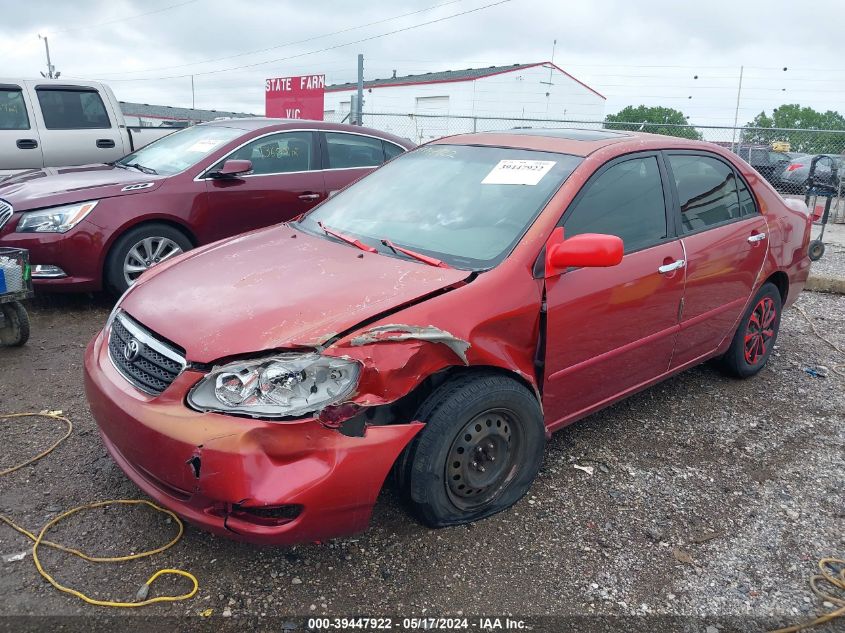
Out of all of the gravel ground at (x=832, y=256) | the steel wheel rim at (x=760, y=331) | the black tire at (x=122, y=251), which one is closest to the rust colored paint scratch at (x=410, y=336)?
the steel wheel rim at (x=760, y=331)

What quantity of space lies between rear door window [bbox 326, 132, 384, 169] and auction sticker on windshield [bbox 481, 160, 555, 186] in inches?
132

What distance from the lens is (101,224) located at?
5.12 m

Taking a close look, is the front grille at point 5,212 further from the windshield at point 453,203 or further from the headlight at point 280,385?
the headlight at point 280,385

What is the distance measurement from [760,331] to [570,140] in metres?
2.05

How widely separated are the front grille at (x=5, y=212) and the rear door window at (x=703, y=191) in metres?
4.65

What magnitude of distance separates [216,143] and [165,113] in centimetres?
2010

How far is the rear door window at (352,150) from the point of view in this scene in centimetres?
634

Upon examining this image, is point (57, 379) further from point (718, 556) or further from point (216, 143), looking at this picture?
point (718, 556)

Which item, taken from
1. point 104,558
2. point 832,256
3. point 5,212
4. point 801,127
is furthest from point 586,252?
point 801,127

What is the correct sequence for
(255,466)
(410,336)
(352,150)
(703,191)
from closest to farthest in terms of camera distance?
(255,466) → (410,336) → (703,191) → (352,150)

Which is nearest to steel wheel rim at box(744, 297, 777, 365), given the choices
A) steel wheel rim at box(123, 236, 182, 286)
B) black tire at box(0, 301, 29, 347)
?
steel wheel rim at box(123, 236, 182, 286)

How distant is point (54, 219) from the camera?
502cm

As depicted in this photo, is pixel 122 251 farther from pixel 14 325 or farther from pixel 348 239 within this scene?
pixel 348 239

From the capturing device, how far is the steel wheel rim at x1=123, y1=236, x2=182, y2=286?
533 centimetres
